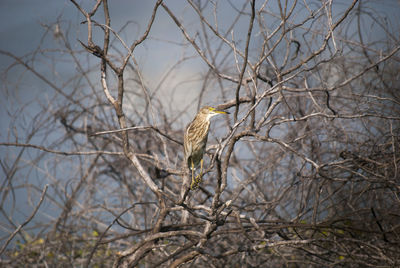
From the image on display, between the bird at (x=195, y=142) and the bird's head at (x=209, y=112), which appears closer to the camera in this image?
the bird at (x=195, y=142)

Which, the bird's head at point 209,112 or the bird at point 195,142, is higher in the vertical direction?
the bird's head at point 209,112

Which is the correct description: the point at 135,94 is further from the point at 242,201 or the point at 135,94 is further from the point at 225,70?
the point at 242,201

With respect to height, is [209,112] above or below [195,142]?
above

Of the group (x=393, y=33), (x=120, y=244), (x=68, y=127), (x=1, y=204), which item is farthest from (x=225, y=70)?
(x=1, y=204)

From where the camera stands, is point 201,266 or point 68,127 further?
point 68,127

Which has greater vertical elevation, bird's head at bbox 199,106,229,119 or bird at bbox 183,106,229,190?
bird's head at bbox 199,106,229,119

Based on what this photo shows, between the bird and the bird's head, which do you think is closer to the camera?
the bird

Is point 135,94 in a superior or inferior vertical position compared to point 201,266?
superior

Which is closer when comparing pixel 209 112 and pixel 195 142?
pixel 195 142

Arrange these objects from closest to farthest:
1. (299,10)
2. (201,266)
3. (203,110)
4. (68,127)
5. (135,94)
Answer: (299,10)
(203,110)
(201,266)
(135,94)
(68,127)

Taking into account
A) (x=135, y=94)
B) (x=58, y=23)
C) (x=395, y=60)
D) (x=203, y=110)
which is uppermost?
(x=58, y=23)

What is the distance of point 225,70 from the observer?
14.3 feet

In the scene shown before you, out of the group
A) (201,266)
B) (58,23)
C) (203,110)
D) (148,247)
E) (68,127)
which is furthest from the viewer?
(68,127)

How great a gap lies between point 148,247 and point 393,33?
282cm
